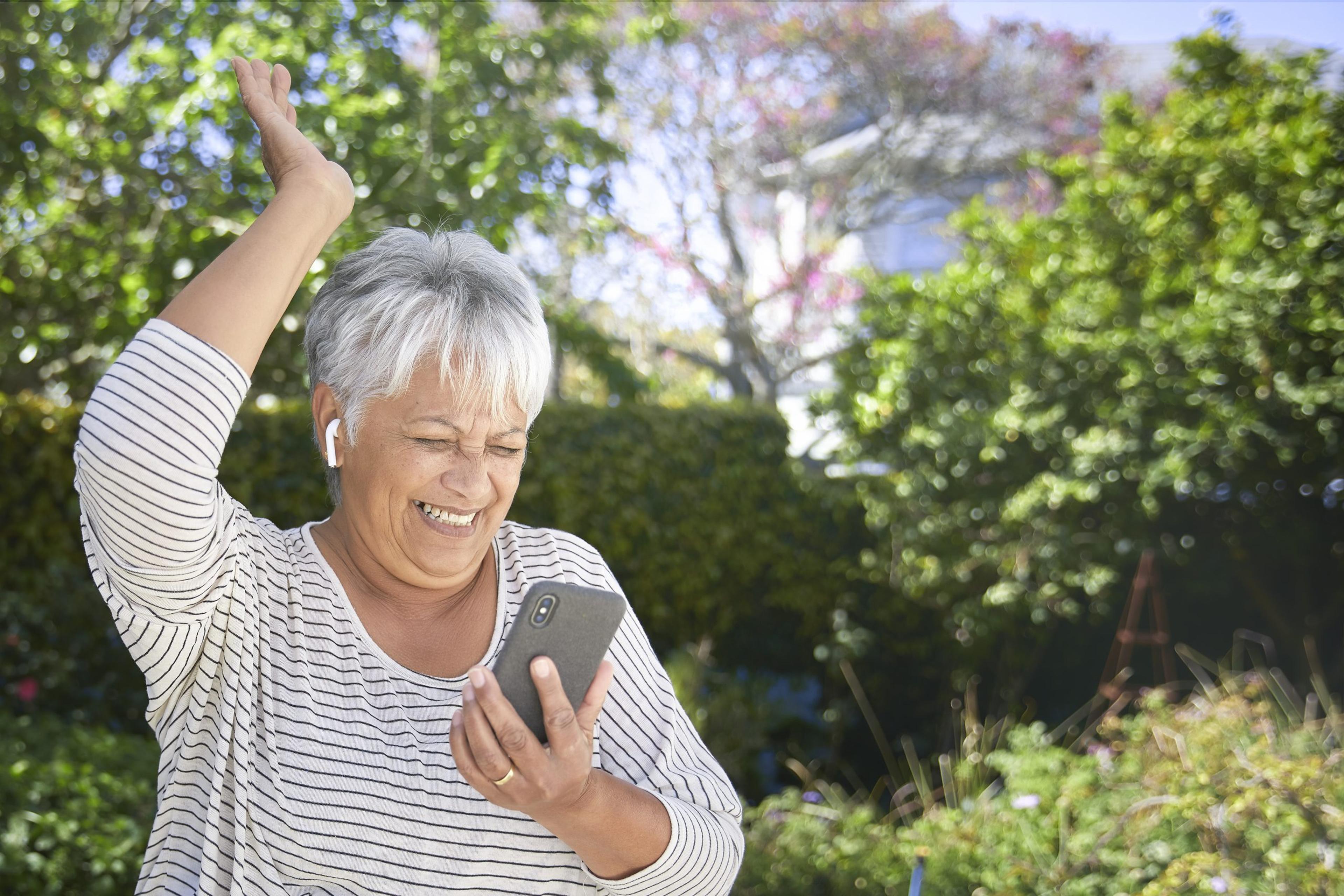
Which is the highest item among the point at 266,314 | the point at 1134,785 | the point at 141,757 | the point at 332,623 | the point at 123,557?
the point at 266,314

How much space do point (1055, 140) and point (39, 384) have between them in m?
11.3

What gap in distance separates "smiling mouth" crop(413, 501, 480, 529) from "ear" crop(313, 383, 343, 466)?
0.15 meters

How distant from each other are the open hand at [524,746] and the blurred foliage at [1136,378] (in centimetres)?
458

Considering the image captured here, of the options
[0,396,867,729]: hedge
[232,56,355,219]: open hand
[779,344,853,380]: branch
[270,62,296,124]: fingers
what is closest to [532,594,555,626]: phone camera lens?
[232,56,355,219]: open hand

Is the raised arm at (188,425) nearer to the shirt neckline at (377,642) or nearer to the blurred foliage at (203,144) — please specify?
the shirt neckline at (377,642)

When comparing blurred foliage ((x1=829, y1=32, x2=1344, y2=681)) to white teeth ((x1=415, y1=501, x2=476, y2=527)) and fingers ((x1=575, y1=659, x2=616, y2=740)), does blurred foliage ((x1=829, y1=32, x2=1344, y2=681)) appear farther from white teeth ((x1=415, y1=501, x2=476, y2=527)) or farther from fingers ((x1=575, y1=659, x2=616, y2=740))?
fingers ((x1=575, y1=659, x2=616, y2=740))

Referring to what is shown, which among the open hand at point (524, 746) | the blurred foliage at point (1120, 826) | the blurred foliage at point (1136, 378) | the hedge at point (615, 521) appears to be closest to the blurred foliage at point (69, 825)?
the hedge at point (615, 521)

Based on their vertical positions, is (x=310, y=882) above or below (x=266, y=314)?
below

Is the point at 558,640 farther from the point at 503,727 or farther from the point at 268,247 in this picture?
the point at 268,247

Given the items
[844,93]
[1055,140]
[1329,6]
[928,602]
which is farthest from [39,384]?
[1055,140]

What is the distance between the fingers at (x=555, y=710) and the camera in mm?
1321

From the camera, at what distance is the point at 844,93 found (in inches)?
531

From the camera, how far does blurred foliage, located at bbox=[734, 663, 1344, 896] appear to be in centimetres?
351

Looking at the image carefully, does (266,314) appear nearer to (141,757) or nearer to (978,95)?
(141,757)
